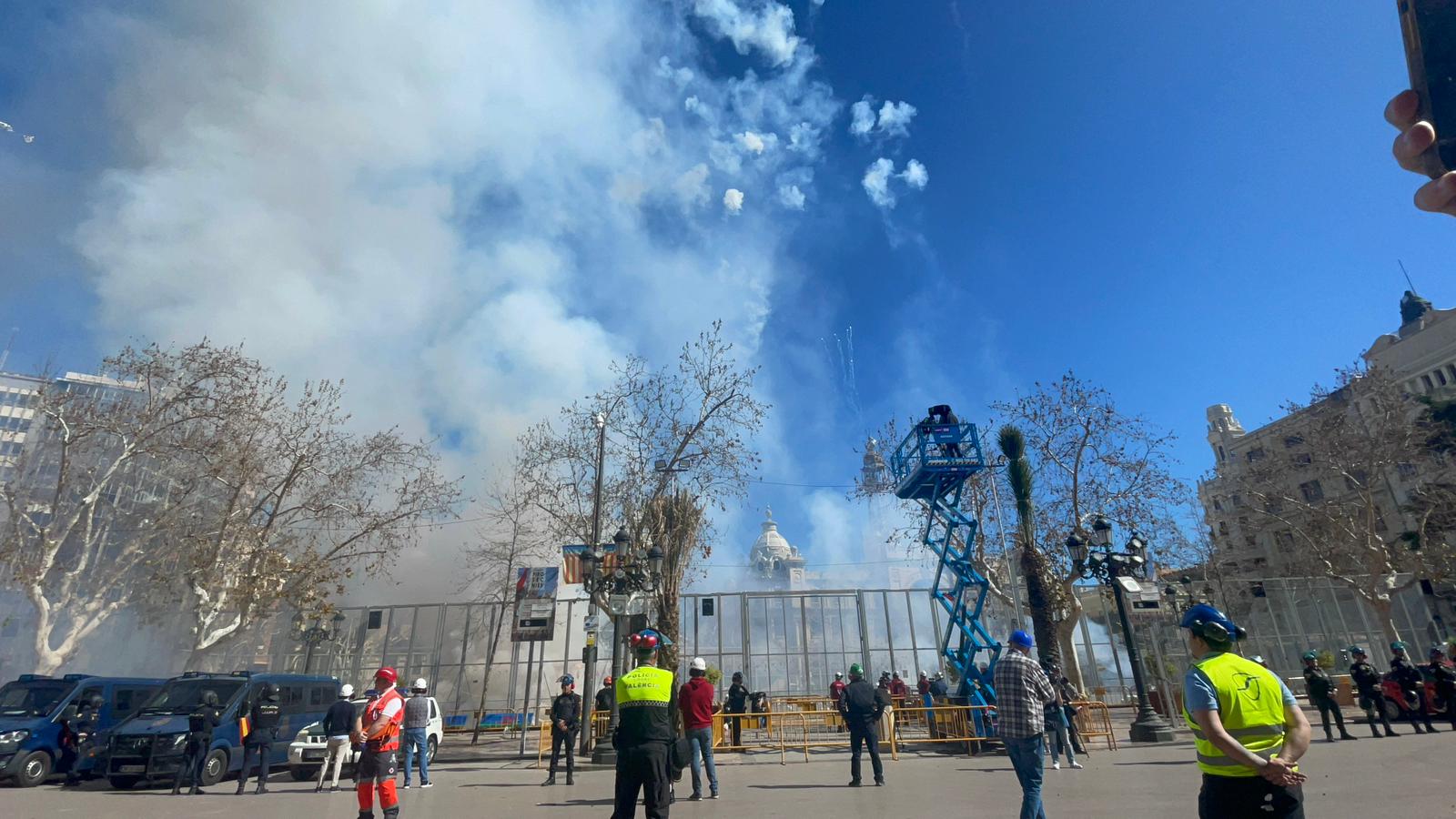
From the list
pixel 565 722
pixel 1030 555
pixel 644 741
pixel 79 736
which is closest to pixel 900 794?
pixel 565 722

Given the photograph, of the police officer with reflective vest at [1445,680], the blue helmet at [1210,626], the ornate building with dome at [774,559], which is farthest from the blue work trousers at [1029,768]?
the ornate building with dome at [774,559]

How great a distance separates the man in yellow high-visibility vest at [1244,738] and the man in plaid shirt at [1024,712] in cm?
267

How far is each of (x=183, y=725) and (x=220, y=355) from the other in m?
15.4

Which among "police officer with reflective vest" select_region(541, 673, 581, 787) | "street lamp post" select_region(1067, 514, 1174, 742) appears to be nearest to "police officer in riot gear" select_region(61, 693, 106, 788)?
"police officer with reflective vest" select_region(541, 673, 581, 787)

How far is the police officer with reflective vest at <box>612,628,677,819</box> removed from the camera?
4.79 metres

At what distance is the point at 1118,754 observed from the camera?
41.4 feet

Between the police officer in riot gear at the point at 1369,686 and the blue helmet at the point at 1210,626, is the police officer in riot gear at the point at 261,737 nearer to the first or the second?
the blue helmet at the point at 1210,626

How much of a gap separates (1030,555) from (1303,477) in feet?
104

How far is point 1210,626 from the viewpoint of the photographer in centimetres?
329

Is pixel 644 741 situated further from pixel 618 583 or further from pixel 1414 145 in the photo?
pixel 618 583

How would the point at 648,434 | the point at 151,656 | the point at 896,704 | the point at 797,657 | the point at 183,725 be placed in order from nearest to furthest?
the point at 183,725 < the point at 896,704 < the point at 648,434 < the point at 797,657 < the point at 151,656

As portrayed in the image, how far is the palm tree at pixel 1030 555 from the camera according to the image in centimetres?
2298

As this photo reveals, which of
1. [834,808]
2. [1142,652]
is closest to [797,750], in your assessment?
[834,808]

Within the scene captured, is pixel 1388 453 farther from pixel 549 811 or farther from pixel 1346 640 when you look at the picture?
pixel 549 811
